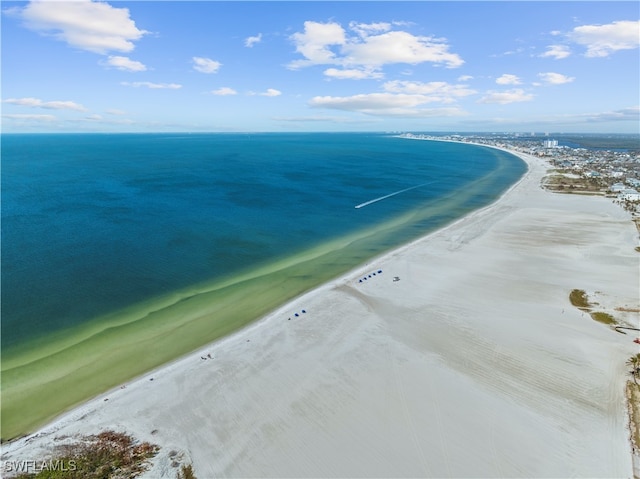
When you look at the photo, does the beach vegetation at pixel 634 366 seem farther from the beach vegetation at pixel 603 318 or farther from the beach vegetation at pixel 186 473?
the beach vegetation at pixel 186 473

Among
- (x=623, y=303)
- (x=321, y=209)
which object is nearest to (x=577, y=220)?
(x=623, y=303)

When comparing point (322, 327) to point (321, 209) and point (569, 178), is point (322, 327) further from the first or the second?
point (569, 178)

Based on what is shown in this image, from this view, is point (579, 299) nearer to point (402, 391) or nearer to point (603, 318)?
point (603, 318)

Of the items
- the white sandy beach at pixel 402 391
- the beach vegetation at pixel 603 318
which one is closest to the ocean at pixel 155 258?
the white sandy beach at pixel 402 391

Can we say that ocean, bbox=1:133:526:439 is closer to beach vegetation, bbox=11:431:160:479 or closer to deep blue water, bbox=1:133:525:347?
deep blue water, bbox=1:133:525:347

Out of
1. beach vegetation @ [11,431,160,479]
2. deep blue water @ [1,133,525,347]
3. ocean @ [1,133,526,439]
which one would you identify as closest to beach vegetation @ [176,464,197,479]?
beach vegetation @ [11,431,160,479]

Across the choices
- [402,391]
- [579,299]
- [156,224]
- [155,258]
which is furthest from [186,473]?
[156,224]
